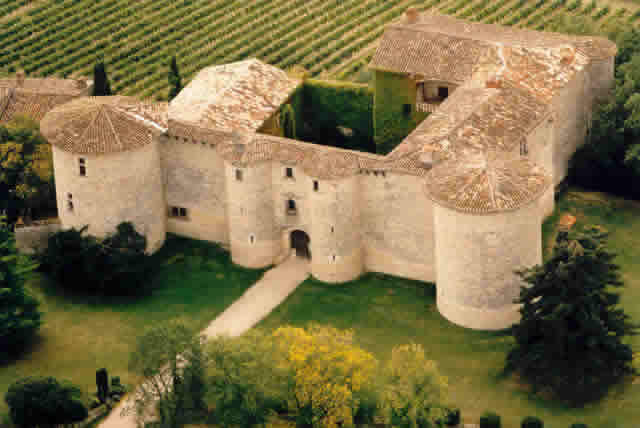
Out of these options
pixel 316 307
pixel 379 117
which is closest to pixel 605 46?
pixel 379 117

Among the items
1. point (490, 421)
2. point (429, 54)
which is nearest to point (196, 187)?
point (429, 54)

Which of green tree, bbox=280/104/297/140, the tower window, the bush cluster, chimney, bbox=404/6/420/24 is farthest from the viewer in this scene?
chimney, bbox=404/6/420/24

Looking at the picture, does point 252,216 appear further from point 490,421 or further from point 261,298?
point 490,421

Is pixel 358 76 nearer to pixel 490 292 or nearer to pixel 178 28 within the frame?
pixel 178 28

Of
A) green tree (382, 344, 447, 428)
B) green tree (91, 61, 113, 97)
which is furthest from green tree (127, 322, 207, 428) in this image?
green tree (91, 61, 113, 97)

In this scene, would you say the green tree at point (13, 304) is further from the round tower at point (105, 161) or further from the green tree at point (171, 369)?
the green tree at point (171, 369)

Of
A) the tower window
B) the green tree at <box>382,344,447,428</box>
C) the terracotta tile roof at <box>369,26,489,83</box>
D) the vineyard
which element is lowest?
the green tree at <box>382,344,447,428</box>

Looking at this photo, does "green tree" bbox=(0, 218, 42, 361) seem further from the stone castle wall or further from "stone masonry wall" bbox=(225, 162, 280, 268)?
"stone masonry wall" bbox=(225, 162, 280, 268)
